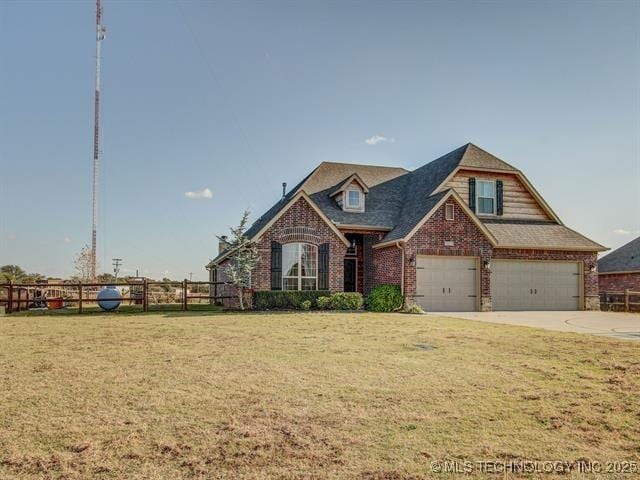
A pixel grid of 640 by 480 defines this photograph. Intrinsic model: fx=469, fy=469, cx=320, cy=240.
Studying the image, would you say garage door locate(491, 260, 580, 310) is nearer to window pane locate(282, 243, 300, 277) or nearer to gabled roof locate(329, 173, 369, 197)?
gabled roof locate(329, 173, 369, 197)

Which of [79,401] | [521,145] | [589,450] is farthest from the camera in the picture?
[521,145]

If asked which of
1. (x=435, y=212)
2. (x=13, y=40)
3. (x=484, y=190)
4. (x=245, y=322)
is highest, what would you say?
(x=13, y=40)

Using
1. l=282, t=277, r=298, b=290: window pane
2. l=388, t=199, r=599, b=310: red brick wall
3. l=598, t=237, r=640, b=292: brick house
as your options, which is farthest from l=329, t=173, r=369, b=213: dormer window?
l=598, t=237, r=640, b=292: brick house

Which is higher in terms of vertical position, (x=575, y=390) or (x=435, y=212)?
(x=435, y=212)

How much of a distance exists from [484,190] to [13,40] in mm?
21665

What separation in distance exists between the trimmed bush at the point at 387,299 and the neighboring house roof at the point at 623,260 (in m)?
14.6

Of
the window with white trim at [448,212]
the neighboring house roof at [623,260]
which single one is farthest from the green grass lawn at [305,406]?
the neighboring house roof at [623,260]

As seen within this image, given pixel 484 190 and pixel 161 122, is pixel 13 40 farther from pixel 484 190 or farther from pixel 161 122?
pixel 484 190

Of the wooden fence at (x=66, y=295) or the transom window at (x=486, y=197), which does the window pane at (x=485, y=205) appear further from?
the wooden fence at (x=66, y=295)

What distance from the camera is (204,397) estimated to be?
5949 mm

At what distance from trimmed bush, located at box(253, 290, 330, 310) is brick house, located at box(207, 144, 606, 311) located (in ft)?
2.06

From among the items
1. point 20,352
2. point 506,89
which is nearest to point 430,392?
point 20,352

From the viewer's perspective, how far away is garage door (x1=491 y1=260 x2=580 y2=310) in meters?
22.2

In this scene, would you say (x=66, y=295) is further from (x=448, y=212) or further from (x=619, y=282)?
(x=619, y=282)
